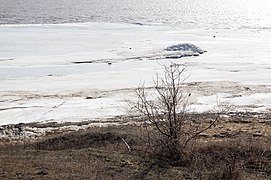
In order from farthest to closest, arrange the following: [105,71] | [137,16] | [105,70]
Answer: [137,16], [105,70], [105,71]

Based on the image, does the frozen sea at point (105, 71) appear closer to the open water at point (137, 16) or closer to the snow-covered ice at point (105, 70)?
the snow-covered ice at point (105, 70)

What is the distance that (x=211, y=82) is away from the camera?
27016 mm

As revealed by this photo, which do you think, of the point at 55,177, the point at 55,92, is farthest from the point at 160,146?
the point at 55,92

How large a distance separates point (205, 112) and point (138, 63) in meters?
14.5

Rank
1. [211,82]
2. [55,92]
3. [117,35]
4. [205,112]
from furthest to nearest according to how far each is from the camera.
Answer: [117,35]
[211,82]
[55,92]
[205,112]

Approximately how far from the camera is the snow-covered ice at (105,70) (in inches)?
822

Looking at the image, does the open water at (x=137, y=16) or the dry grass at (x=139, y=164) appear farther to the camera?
the open water at (x=137, y=16)

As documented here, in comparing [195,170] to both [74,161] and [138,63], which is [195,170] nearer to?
[74,161]

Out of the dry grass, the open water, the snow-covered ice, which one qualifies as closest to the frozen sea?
the snow-covered ice

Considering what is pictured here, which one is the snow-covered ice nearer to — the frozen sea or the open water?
the frozen sea

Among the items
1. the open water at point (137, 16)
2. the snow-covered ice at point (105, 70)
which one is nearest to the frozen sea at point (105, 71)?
the snow-covered ice at point (105, 70)

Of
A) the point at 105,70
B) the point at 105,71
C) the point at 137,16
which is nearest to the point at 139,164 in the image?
the point at 105,71

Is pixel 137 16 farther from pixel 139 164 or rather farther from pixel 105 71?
pixel 139 164

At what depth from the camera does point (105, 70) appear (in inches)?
1209
